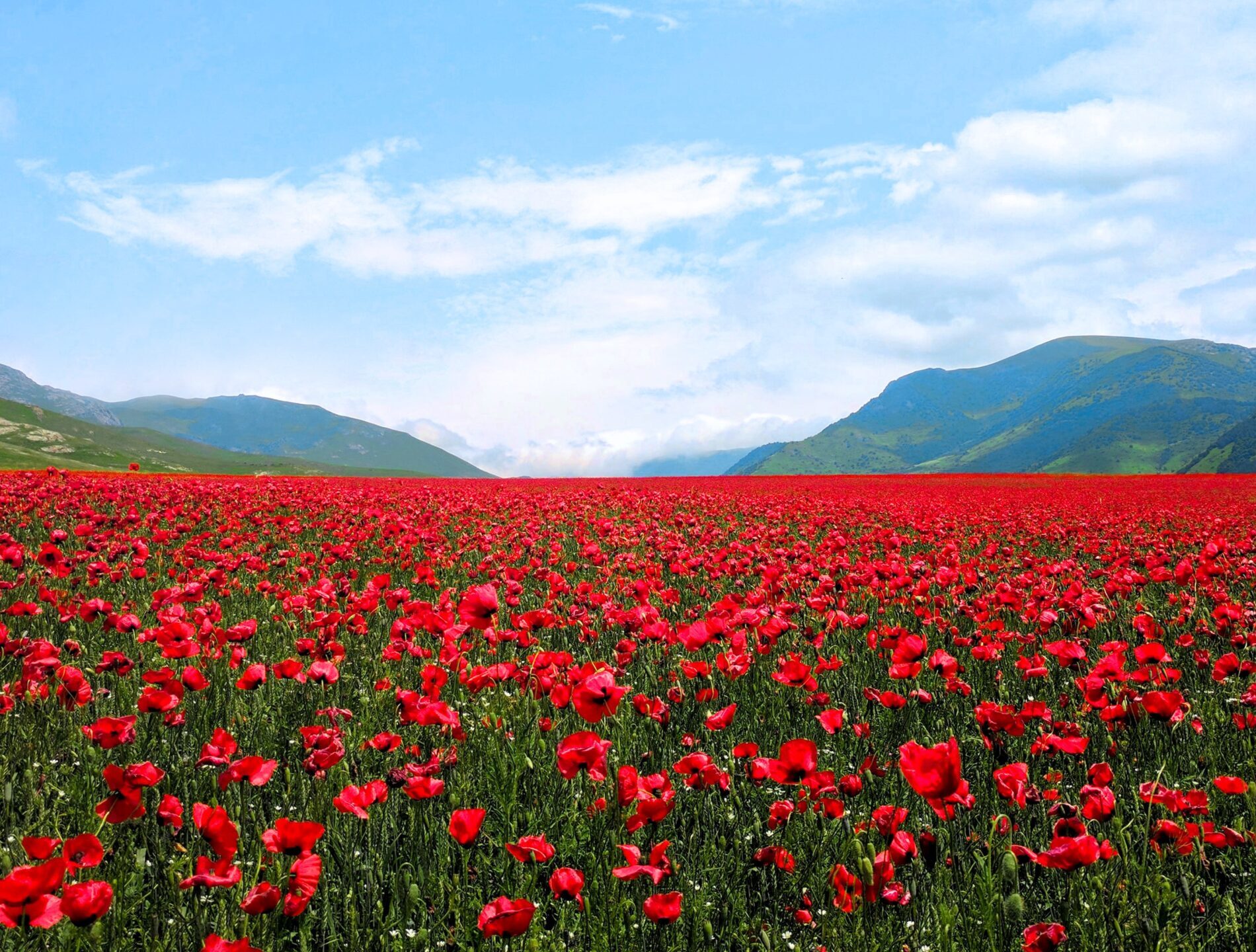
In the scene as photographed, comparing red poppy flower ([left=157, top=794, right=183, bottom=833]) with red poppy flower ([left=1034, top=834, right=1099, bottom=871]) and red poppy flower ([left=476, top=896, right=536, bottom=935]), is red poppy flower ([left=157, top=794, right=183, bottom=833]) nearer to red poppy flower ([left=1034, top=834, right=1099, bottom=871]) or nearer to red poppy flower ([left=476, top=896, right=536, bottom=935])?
red poppy flower ([left=476, top=896, right=536, bottom=935])

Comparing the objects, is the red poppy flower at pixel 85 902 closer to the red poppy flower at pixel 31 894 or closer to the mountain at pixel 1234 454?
the red poppy flower at pixel 31 894

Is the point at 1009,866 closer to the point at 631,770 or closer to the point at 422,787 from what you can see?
the point at 631,770

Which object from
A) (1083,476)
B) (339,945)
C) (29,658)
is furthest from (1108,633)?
(1083,476)

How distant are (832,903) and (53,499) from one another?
45.3 ft

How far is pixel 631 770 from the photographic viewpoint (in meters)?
2.44

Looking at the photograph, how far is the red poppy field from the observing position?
2.35 metres

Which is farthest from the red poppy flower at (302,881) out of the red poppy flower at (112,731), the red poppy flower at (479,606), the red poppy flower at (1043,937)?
the red poppy flower at (1043,937)

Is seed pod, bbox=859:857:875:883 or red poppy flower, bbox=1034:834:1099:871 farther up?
red poppy flower, bbox=1034:834:1099:871

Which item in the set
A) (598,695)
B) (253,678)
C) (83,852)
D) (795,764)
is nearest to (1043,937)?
(795,764)

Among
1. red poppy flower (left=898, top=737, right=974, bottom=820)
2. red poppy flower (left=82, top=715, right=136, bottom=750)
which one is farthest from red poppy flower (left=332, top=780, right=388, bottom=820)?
red poppy flower (left=898, top=737, right=974, bottom=820)

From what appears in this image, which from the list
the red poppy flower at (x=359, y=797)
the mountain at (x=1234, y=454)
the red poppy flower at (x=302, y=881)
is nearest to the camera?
the red poppy flower at (x=302, y=881)

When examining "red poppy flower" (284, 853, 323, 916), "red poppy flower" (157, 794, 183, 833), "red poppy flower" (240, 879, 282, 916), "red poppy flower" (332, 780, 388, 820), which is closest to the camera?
"red poppy flower" (240, 879, 282, 916)

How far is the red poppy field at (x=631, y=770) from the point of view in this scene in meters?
2.35

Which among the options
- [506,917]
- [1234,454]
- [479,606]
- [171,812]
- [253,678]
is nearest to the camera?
[506,917]
